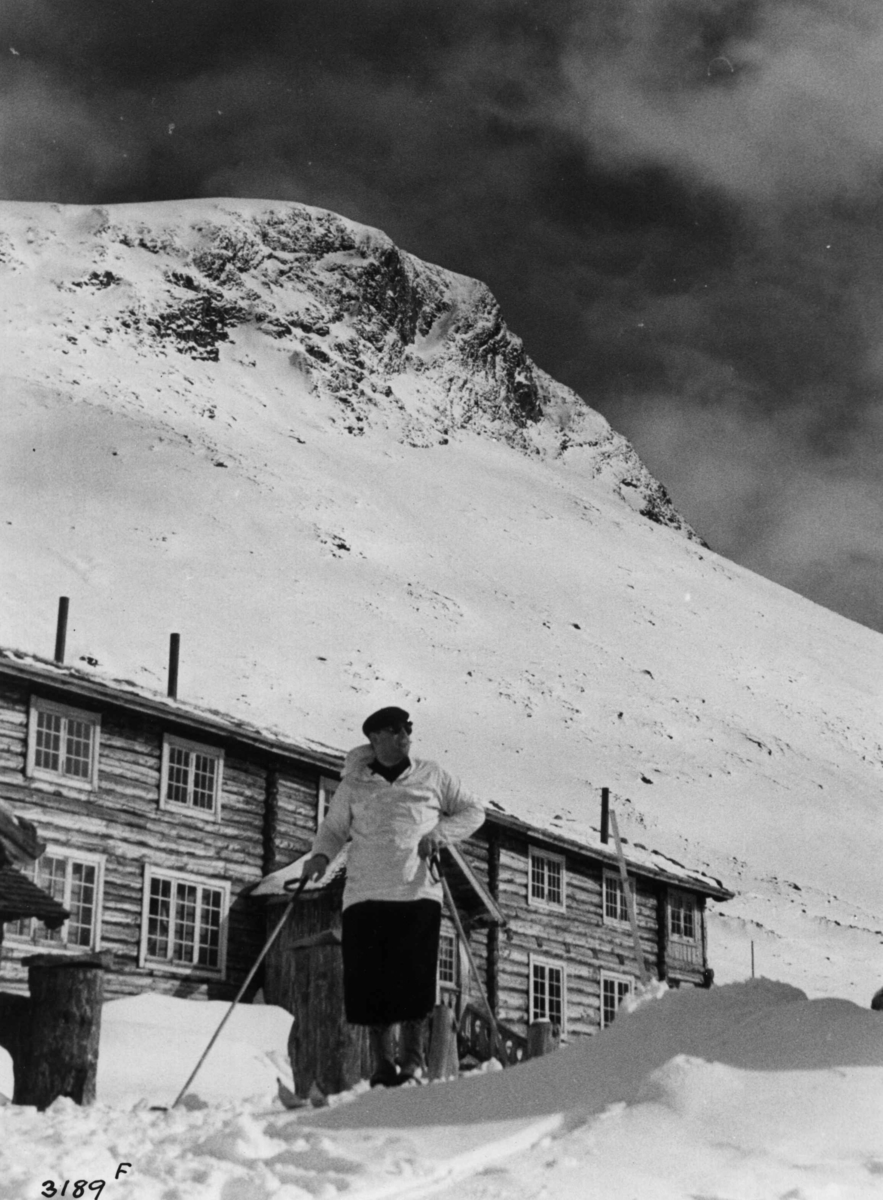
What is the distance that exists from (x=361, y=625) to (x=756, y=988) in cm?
8410

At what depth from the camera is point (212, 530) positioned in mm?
104875

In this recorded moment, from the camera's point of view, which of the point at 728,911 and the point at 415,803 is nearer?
the point at 415,803

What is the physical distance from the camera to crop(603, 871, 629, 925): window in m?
33.4

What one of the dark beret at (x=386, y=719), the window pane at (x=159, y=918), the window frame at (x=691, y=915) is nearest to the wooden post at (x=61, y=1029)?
the dark beret at (x=386, y=719)

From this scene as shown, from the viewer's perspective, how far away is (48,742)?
23.4m

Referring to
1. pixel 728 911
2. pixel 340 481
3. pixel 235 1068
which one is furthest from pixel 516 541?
pixel 235 1068

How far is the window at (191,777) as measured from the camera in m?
25.1

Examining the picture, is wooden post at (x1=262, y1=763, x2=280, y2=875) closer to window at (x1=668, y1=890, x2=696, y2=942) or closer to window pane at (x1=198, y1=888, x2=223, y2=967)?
window pane at (x1=198, y1=888, x2=223, y2=967)

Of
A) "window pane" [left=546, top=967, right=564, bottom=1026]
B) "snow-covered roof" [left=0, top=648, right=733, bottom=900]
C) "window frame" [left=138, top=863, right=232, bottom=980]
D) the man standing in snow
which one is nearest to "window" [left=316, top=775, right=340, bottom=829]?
"snow-covered roof" [left=0, top=648, right=733, bottom=900]

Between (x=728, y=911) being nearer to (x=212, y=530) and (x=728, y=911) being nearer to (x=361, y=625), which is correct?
(x=361, y=625)

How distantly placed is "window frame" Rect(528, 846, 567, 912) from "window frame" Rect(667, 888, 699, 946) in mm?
4043

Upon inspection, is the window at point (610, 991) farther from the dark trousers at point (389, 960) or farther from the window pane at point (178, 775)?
the dark trousers at point (389, 960)

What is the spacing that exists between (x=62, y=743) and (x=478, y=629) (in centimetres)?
7300

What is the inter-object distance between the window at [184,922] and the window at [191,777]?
1.15m
